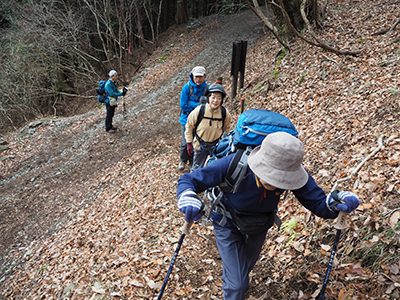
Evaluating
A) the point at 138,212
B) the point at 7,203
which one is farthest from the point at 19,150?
the point at 138,212

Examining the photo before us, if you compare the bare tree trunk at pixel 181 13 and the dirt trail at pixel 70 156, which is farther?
the bare tree trunk at pixel 181 13

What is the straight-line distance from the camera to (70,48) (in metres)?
17.0

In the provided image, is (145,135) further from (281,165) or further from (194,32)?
(194,32)

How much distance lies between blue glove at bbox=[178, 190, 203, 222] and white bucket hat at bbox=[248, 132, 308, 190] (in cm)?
58

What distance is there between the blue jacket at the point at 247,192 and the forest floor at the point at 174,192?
1.06 meters

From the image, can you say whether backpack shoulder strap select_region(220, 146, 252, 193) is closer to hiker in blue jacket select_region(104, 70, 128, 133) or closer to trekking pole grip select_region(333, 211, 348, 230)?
trekking pole grip select_region(333, 211, 348, 230)

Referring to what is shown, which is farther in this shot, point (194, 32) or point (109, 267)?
Result: point (194, 32)

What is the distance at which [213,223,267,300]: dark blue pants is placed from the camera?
269 cm

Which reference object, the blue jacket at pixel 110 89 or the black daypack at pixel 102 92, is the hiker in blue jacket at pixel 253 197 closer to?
the blue jacket at pixel 110 89

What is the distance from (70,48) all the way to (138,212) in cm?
1480

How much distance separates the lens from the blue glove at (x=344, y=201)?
8.32ft

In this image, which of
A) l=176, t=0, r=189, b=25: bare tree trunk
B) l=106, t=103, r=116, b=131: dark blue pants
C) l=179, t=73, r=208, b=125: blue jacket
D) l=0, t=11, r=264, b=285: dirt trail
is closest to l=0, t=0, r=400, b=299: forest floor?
l=0, t=11, r=264, b=285: dirt trail

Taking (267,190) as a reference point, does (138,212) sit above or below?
below

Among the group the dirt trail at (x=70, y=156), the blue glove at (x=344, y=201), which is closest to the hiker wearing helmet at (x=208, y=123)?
the blue glove at (x=344, y=201)
